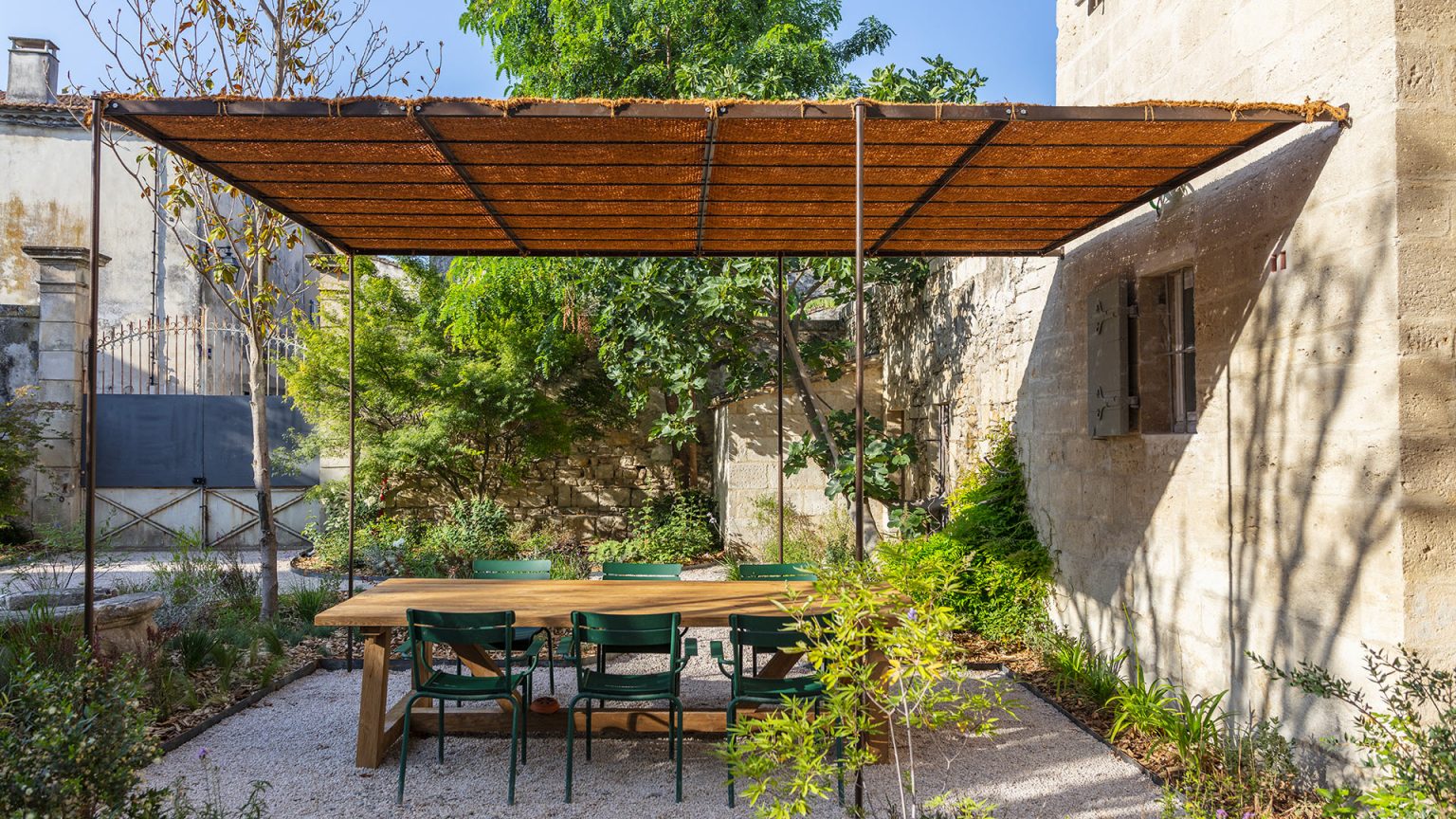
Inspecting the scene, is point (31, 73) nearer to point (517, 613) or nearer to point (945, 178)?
point (517, 613)

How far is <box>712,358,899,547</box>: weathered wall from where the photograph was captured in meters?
10.0

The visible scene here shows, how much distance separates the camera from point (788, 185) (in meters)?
4.83

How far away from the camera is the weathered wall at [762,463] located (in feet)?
32.9

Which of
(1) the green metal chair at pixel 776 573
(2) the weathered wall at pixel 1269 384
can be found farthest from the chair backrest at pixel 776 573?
(2) the weathered wall at pixel 1269 384

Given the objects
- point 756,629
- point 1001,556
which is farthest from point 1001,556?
point 756,629

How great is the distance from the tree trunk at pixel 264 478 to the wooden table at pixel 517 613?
87.5 inches

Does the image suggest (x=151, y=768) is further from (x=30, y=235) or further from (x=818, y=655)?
(x=30, y=235)

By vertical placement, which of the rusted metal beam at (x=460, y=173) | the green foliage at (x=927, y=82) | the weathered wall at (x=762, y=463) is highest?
the green foliage at (x=927, y=82)

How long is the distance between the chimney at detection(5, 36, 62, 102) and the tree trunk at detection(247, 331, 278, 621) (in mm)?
12365

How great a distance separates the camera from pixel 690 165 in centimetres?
443

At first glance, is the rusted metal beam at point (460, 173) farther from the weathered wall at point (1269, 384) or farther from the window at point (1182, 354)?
the window at point (1182, 354)

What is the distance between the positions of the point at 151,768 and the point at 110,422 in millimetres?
9204

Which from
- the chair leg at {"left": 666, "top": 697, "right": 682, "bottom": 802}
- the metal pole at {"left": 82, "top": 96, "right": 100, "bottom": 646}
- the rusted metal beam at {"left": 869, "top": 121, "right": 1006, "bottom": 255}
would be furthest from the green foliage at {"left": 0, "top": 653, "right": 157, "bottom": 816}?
the rusted metal beam at {"left": 869, "top": 121, "right": 1006, "bottom": 255}

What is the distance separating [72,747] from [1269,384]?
4854 millimetres
